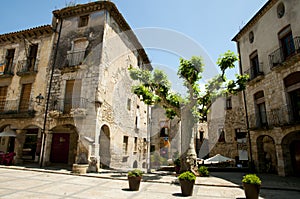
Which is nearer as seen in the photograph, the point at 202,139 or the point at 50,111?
the point at 50,111

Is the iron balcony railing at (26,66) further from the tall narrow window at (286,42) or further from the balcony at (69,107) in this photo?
the tall narrow window at (286,42)

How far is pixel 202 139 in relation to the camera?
22922 mm

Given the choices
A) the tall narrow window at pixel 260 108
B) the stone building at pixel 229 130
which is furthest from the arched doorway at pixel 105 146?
the stone building at pixel 229 130

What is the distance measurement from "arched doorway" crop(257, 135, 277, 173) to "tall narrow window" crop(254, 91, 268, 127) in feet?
3.74

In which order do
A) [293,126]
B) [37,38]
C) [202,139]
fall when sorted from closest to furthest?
[293,126] → [37,38] → [202,139]

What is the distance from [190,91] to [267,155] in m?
8.06

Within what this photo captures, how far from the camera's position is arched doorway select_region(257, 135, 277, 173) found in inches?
498

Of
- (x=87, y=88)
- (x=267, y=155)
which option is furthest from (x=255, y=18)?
(x=87, y=88)

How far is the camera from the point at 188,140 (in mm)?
9727

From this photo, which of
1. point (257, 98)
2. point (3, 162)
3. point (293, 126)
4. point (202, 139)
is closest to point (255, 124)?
point (257, 98)

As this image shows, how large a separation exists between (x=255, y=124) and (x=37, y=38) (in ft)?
57.9

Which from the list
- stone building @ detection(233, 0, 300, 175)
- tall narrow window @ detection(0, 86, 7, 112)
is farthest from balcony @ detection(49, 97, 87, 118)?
stone building @ detection(233, 0, 300, 175)

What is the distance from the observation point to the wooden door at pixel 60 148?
528 inches

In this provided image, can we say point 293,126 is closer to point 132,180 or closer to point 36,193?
point 132,180
